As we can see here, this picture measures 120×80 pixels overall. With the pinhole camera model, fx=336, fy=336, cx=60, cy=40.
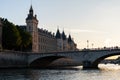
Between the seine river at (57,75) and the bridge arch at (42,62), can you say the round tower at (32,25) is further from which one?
the seine river at (57,75)

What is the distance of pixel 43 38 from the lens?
508 ft

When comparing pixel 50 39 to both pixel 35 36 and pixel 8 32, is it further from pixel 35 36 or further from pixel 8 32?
pixel 8 32

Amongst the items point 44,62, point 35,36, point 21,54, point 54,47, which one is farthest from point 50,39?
point 21,54

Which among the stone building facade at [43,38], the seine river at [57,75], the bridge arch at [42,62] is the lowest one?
the seine river at [57,75]

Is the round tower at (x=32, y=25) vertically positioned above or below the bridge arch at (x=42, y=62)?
above

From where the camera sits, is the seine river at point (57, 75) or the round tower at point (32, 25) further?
the round tower at point (32, 25)

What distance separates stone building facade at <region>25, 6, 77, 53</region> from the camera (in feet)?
436

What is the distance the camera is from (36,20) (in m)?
136

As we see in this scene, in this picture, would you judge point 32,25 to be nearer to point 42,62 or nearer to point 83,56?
point 42,62

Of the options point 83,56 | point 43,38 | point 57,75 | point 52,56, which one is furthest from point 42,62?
point 57,75

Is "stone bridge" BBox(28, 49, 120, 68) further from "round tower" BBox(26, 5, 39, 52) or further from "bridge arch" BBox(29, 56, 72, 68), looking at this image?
"round tower" BBox(26, 5, 39, 52)

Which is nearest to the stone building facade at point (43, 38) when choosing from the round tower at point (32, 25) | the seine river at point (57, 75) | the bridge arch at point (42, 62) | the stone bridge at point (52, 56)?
the round tower at point (32, 25)

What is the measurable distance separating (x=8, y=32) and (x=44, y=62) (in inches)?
843

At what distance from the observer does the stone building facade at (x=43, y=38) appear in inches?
5231
